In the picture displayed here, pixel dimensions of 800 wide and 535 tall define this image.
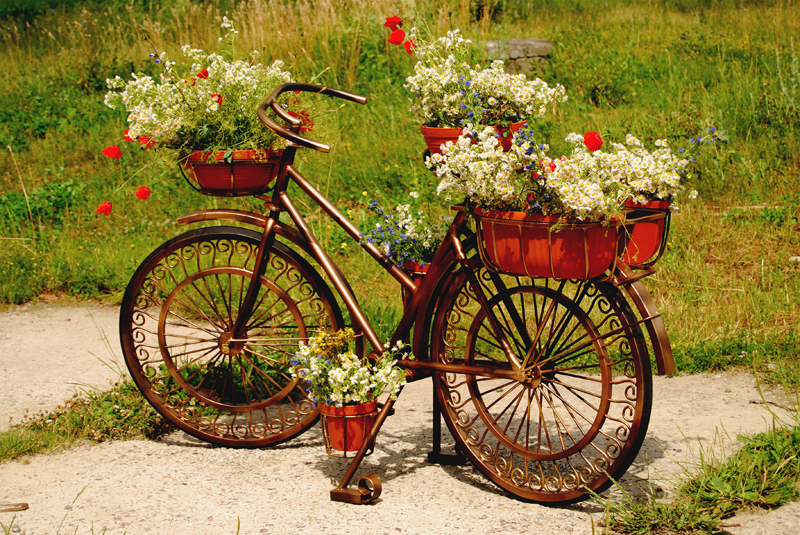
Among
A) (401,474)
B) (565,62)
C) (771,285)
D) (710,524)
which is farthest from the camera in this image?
(565,62)

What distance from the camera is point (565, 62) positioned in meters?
8.61

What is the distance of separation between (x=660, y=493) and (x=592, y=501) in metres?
0.27

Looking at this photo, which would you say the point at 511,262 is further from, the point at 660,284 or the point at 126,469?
the point at 660,284

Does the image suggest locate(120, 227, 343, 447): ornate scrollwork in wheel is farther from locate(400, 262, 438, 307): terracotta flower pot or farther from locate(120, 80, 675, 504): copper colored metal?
locate(400, 262, 438, 307): terracotta flower pot

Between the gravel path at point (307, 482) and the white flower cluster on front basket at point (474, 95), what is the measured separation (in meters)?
1.52

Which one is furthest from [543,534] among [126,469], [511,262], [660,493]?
[126,469]

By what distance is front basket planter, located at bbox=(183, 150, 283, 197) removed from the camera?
3.41 metres

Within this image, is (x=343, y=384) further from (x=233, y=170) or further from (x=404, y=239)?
(x=233, y=170)

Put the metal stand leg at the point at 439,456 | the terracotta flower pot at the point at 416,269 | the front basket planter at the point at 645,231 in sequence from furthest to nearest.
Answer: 1. the metal stand leg at the point at 439,456
2. the terracotta flower pot at the point at 416,269
3. the front basket planter at the point at 645,231

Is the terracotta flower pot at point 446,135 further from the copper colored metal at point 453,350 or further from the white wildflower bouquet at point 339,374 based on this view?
the white wildflower bouquet at point 339,374

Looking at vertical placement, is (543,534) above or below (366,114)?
below

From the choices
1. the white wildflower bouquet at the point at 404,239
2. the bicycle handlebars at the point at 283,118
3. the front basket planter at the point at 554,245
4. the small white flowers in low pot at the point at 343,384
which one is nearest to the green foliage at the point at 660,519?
the front basket planter at the point at 554,245

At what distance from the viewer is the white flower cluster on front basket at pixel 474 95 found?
124 inches

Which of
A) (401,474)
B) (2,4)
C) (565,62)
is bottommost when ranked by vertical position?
(401,474)
